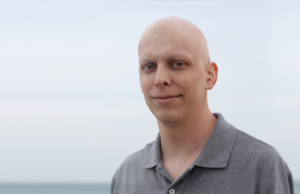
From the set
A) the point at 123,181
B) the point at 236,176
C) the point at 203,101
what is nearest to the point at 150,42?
the point at 203,101

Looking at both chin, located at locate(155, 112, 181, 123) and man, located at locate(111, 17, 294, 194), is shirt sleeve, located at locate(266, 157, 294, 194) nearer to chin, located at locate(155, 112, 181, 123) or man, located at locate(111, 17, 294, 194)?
man, located at locate(111, 17, 294, 194)

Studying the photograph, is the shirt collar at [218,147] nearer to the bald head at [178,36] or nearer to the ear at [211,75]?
the ear at [211,75]

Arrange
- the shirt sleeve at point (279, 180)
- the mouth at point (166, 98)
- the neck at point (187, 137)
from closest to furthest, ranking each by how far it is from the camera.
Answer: the shirt sleeve at point (279, 180) < the mouth at point (166, 98) < the neck at point (187, 137)

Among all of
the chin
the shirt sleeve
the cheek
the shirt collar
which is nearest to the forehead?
the cheek

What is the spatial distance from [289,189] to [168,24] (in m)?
1.45

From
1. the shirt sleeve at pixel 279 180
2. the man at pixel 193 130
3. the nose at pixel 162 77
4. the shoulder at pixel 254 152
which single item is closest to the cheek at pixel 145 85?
the man at pixel 193 130

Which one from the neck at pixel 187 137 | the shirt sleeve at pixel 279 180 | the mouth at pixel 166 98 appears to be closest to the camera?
the shirt sleeve at pixel 279 180

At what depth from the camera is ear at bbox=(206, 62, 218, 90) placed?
8.39 feet

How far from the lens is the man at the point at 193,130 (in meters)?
2.35

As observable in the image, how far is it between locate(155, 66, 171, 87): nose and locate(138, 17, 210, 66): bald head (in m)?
0.16

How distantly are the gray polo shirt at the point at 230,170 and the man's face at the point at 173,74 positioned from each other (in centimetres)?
33

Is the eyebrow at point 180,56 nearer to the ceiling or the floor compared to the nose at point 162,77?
nearer to the ceiling

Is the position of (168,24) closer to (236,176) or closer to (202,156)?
(202,156)

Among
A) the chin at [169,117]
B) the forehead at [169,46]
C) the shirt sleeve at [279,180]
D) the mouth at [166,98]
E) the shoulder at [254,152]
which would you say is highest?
the forehead at [169,46]
